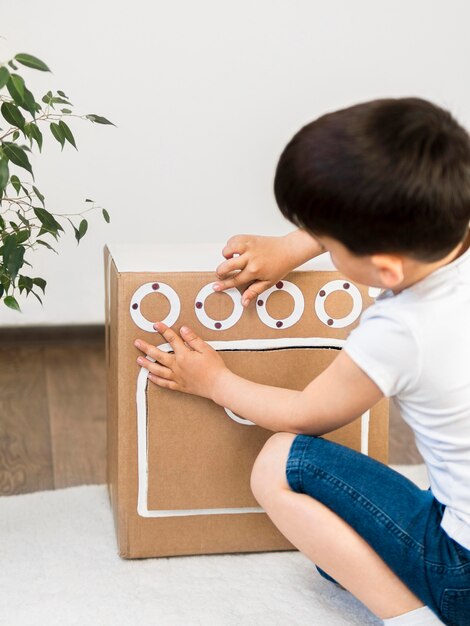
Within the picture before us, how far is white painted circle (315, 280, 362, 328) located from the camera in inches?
42.7

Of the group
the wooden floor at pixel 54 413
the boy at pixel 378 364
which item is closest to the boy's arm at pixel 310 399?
the boy at pixel 378 364

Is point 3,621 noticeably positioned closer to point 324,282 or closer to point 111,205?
point 324,282

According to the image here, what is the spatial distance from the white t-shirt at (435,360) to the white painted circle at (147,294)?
0.87 feet

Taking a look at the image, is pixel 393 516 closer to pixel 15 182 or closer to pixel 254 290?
pixel 254 290

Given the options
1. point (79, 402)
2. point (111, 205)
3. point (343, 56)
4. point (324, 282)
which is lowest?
point (79, 402)

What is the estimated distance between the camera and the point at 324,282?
3.55 feet

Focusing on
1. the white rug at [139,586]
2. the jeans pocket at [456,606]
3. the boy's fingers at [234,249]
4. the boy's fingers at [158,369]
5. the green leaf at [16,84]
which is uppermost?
the green leaf at [16,84]

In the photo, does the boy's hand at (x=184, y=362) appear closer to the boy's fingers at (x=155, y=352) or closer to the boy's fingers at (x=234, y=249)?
the boy's fingers at (x=155, y=352)

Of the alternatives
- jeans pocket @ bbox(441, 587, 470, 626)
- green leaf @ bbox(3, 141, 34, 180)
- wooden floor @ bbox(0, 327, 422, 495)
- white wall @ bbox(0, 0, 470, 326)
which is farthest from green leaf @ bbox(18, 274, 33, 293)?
white wall @ bbox(0, 0, 470, 326)

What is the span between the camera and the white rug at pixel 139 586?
992mm

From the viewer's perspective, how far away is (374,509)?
92cm

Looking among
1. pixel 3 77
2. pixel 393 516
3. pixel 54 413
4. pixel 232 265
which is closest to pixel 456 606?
pixel 393 516

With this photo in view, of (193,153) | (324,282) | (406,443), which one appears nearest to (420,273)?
(324,282)

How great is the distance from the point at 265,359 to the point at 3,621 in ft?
1.44
